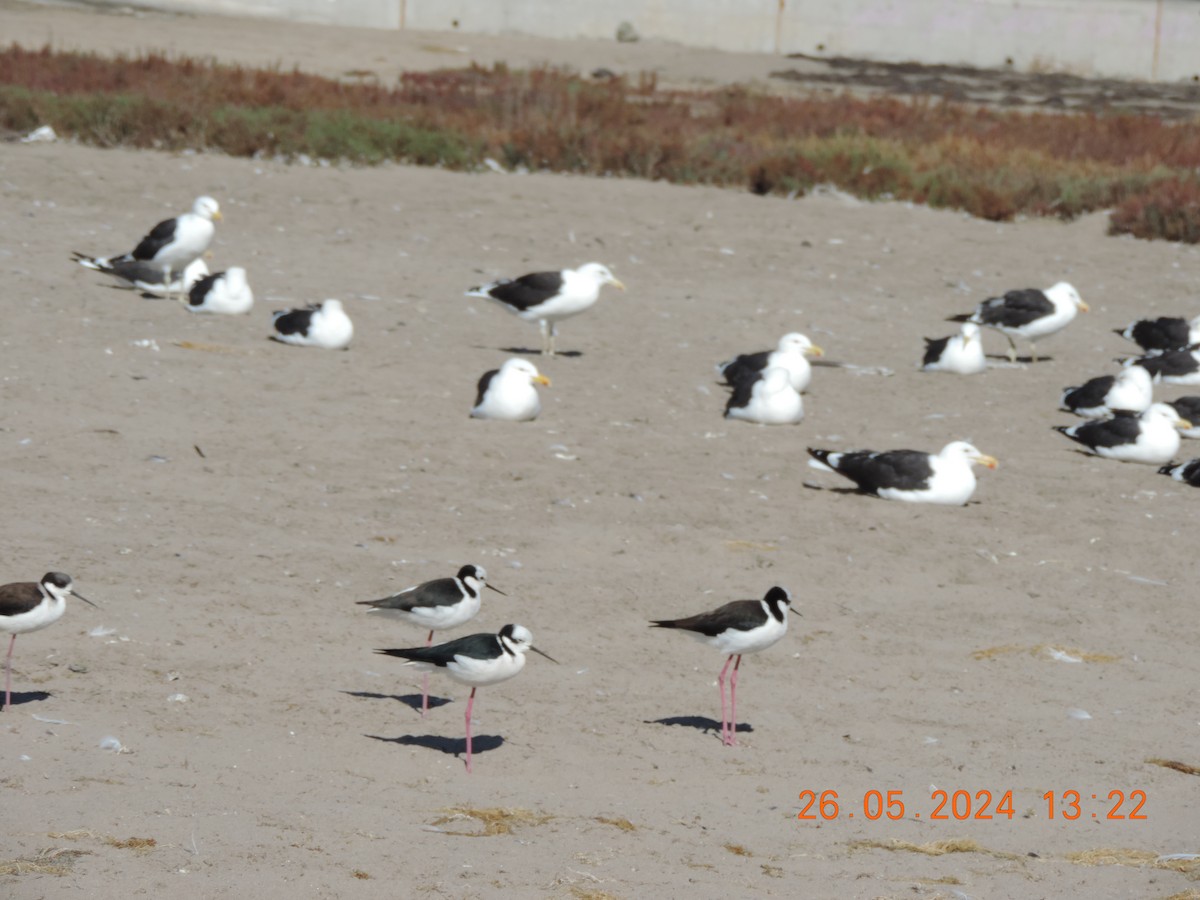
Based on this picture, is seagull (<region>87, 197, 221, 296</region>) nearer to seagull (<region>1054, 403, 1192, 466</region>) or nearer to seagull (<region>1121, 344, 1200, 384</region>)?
seagull (<region>1054, 403, 1192, 466</region>)

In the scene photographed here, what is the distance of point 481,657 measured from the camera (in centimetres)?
738

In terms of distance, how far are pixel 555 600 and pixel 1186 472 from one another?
21.4ft

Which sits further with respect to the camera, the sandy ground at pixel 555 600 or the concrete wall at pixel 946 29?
the concrete wall at pixel 946 29

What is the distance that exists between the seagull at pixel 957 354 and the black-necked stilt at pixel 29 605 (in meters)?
11.0

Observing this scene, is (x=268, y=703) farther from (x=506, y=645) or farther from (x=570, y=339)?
(x=570, y=339)

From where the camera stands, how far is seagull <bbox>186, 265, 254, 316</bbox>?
15742 mm

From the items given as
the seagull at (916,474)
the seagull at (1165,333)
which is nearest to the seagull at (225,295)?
the seagull at (916,474)

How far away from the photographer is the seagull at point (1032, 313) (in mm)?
17469

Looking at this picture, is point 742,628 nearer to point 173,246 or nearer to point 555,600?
point 555,600

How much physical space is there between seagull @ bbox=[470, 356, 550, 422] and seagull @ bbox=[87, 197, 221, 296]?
437 centimetres

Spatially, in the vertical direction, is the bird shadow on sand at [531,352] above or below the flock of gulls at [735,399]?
below

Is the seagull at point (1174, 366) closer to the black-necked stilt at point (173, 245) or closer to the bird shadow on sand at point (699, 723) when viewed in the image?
the black-necked stilt at point (173, 245)

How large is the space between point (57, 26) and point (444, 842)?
3631 centimetres

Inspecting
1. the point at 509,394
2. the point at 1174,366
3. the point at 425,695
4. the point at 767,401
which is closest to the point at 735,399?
the point at 767,401
